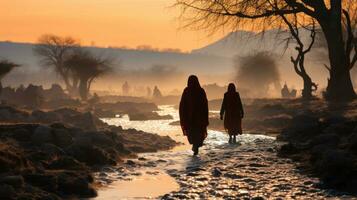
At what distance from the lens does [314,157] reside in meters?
11.1

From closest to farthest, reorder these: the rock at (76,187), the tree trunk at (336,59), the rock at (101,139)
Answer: the rock at (76,187) → the rock at (101,139) → the tree trunk at (336,59)

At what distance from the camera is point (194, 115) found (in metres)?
14.3

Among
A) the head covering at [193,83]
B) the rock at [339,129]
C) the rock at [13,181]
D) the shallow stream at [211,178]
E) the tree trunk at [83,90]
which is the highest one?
the tree trunk at [83,90]

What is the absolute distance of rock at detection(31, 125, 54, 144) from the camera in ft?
46.6

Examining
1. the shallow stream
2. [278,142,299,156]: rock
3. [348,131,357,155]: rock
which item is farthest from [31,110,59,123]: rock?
[348,131,357,155]: rock

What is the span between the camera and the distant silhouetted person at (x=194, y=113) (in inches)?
560

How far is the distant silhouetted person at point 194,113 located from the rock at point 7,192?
7035 mm

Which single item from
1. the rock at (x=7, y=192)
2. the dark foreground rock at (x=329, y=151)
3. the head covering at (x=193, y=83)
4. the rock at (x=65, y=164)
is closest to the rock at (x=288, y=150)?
the dark foreground rock at (x=329, y=151)

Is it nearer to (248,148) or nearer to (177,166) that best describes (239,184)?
(177,166)

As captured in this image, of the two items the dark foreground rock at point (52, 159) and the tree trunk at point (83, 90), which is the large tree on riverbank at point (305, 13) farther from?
the tree trunk at point (83, 90)

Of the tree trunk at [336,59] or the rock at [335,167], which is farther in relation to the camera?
the tree trunk at [336,59]

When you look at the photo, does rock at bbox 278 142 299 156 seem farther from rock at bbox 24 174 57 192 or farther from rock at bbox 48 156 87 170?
rock at bbox 24 174 57 192

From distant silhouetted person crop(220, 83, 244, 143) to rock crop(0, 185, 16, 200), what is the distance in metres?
10.0

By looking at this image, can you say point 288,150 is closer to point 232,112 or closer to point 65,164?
point 232,112
